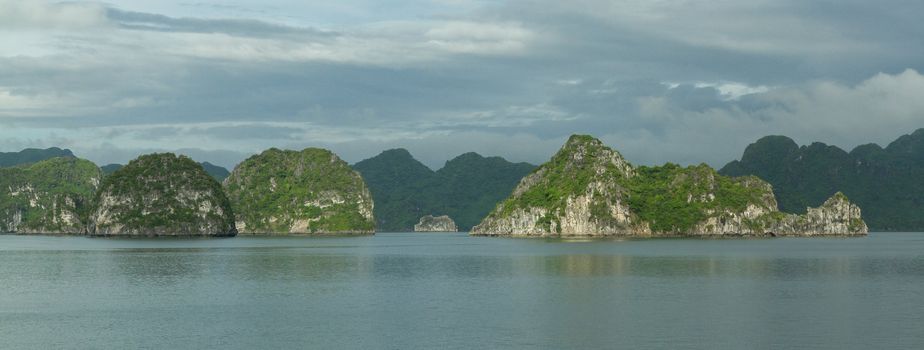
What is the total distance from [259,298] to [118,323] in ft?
56.8

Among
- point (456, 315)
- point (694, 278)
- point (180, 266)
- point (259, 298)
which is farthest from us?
point (180, 266)

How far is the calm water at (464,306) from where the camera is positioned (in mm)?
54219

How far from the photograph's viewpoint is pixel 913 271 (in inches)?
4437

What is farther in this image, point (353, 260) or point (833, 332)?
point (353, 260)

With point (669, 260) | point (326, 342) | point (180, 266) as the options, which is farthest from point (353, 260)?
point (326, 342)

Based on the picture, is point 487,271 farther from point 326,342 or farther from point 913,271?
point 326,342

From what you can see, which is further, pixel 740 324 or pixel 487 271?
pixel 487 271

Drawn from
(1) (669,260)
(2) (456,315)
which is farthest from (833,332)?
(1) (669,260)

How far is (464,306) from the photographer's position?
71500 mm

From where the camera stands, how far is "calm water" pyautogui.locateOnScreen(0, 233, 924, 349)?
54219mm

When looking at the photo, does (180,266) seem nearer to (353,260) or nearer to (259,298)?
(353,260)

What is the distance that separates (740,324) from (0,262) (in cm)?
11795

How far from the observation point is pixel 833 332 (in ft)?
184

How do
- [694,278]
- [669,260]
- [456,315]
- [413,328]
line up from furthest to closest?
[669,260]
[694,278]
[456,315]
[413,328]
